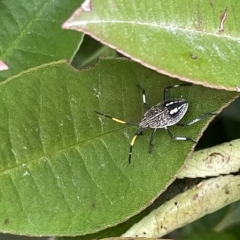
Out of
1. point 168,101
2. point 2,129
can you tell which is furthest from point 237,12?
point 2,129

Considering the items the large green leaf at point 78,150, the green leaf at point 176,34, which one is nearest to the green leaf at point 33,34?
the large green leaf at point 78,150

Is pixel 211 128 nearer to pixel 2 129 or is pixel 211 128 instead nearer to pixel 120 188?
pixel 120 188

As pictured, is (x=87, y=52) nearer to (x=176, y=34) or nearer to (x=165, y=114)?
(x=165, y=114)

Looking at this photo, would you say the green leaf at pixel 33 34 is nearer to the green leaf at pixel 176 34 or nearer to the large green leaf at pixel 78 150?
the large green leaf at pixel 78 150

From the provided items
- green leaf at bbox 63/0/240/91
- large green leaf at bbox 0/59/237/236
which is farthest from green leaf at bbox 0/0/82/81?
green leaf at bbox 63/0/240/91

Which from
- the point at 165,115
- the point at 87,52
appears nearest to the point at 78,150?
the point at 165,115
